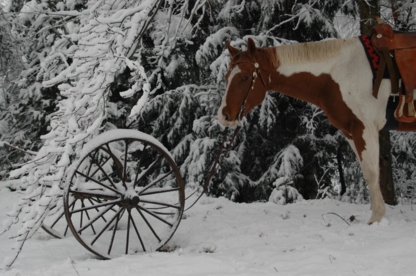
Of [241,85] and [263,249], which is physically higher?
[241,85]

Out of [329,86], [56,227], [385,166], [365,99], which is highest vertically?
[329,86]

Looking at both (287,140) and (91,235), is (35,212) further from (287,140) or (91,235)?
(287,140)

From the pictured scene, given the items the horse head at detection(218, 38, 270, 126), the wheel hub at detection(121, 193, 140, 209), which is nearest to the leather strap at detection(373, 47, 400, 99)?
the horse head at detection(218, 38, 270, 126)

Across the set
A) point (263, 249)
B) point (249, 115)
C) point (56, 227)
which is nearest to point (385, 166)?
point (249, 115)

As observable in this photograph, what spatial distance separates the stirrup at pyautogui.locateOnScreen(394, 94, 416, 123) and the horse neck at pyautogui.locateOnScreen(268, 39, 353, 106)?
2.19ft

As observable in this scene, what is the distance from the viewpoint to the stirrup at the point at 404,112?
4.01 metres

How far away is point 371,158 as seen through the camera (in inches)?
163

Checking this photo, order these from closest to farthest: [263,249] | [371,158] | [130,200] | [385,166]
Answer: [263,249]
[130,200]
[371,158]
[385,166]

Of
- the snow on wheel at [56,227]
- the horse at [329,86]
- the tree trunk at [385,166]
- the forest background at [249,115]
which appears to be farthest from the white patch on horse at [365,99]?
the snow on wheel at [56,227]

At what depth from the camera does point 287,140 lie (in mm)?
9297

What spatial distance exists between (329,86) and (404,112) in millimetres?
814

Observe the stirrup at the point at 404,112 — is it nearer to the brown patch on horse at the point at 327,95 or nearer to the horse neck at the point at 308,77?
the brown patch on horse at the point at 327,95

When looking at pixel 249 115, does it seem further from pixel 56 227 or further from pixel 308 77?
pixel 56 227

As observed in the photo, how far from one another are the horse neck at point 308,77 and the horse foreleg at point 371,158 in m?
0.61
